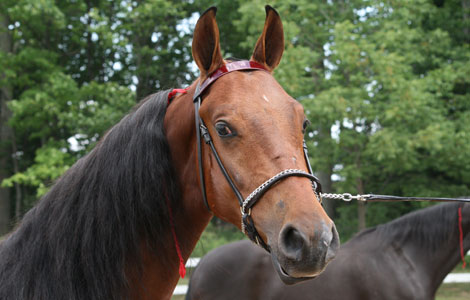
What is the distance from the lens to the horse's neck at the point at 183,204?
75.5 inches

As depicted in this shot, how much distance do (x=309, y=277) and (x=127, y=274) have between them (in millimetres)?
854

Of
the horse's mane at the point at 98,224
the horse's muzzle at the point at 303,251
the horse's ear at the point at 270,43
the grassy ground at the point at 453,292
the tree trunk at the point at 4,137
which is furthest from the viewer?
the tree trunk at the point at 4,137

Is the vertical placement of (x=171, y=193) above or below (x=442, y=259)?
above

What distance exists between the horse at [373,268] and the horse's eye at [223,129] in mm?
3258

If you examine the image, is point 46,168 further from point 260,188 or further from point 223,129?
point 260,188

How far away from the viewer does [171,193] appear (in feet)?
6.25

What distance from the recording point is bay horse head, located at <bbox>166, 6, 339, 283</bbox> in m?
1.50

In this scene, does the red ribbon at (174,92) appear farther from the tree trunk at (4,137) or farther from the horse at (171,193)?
the tree trunk at (4,137)

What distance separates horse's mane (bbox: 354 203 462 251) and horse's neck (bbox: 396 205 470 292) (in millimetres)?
33

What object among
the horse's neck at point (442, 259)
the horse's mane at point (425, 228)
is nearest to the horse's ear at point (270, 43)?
the horse's mane at point (425, 228)

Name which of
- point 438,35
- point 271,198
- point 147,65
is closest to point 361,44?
point 438,35

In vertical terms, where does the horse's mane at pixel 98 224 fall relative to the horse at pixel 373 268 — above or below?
above

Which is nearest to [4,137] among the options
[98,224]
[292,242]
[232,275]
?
[232,275]

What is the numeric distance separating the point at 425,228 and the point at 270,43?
373 cm
